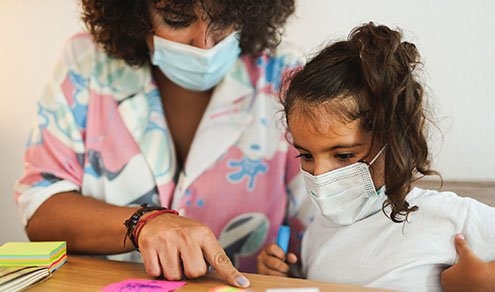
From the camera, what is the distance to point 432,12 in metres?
1.26

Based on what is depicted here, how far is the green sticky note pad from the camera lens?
3.18ft

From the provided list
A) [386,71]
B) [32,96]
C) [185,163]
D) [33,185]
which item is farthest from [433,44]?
[32,96]

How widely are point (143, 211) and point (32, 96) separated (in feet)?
3.33

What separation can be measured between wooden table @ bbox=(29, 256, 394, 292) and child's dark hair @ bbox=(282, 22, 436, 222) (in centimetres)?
20

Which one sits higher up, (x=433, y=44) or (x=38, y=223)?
(x=433, y=44)

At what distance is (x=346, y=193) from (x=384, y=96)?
0.17 meters

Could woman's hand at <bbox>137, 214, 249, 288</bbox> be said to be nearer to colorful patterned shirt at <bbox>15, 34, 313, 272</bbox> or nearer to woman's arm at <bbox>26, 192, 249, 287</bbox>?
woman's arm at <bbox>26, 192, 249, 287</bbox>

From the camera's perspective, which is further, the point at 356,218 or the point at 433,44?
the point at 433,44

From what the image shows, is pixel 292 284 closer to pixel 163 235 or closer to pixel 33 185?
pixel 163 235

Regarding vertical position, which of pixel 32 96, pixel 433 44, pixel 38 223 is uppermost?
pixel 433 44

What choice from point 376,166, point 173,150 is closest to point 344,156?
point 376,166

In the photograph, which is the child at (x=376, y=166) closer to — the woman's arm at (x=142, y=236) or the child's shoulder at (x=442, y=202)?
→ the child's shoulder at (x=442, y=202)

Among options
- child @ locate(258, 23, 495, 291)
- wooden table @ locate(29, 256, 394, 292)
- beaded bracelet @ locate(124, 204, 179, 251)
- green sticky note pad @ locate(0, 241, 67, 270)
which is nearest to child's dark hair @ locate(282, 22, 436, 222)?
child @ locate(258, 23, 495, 291)

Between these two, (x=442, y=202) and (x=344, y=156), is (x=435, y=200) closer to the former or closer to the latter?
(x=442, y=202)
